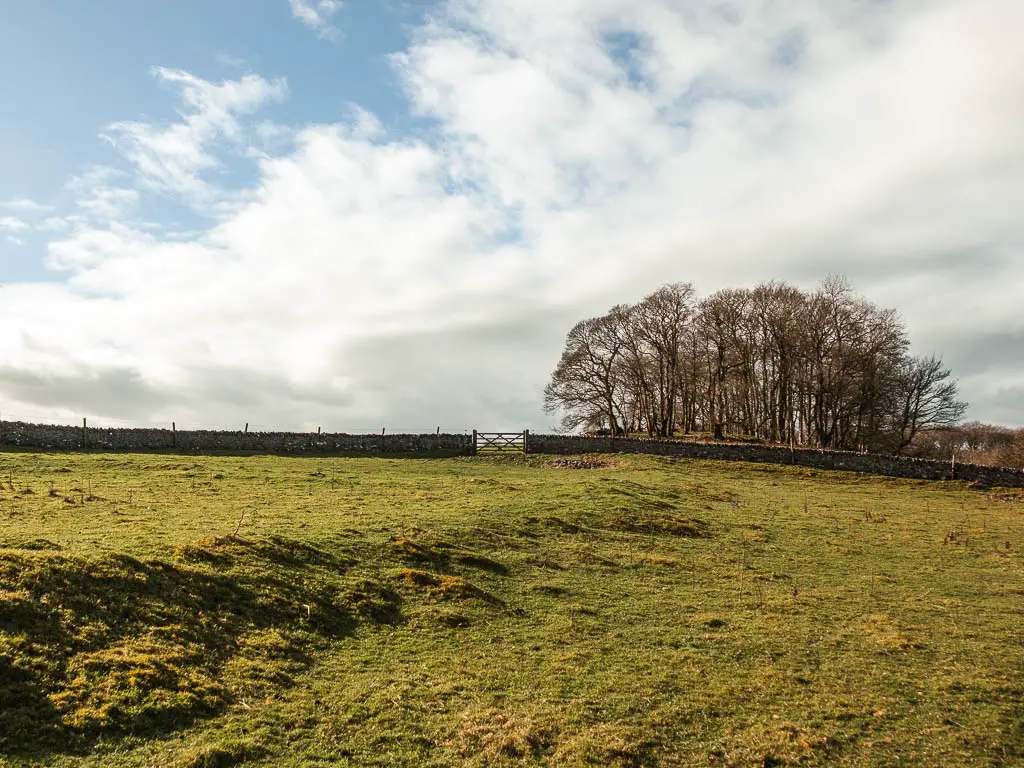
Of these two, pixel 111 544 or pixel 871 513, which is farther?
pixel 871 513

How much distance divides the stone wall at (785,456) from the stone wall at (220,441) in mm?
8316

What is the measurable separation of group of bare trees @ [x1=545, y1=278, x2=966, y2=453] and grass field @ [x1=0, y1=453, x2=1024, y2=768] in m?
35.8

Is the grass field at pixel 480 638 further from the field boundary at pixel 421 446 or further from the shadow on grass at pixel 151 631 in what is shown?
the field boundary at pixel 421 446

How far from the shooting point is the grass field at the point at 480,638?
9.26 metres

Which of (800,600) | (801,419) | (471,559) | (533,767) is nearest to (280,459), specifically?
(471,559)

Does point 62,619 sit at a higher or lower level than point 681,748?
higher

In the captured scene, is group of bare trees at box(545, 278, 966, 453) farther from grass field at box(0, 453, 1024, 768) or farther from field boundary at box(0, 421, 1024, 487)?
grass field at box(0, 453, 1024, 768)

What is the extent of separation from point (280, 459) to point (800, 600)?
3342 centimetres

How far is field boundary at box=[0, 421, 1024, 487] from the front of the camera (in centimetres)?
4212

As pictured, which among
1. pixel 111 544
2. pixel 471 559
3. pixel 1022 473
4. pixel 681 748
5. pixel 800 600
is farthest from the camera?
pixel 1022 473

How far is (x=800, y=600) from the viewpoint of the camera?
55.6ft

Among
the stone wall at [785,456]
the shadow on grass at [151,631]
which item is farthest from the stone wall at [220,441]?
the shadow on grass at [151,631]

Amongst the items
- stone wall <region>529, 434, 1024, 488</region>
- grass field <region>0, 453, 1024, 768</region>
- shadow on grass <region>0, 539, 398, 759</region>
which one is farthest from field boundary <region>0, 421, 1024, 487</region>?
shadow on grass <region>0, 539, 398, 759</region>

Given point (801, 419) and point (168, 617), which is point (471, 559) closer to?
point (168, 617)
